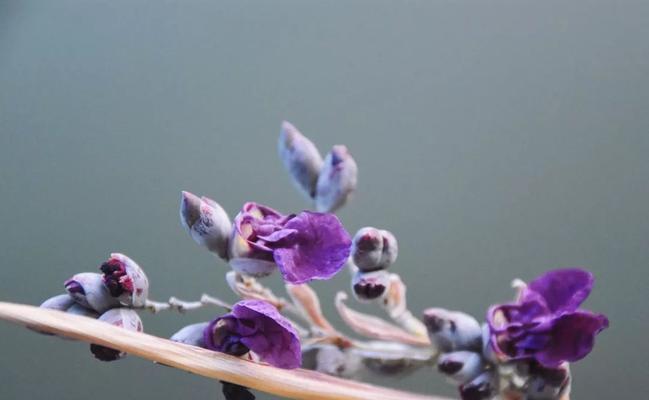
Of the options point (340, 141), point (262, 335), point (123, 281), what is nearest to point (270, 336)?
point (262, 335)

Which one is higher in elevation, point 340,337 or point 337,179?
point 337,179

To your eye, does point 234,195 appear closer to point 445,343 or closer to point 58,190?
point 58,190

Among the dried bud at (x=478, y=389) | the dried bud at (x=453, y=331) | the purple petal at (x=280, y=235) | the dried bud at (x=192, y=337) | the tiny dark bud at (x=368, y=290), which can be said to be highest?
the purple petal at (x=280, y=235)

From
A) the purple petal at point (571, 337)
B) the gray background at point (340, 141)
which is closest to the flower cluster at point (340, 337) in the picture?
the purple petal at point (571, 337)

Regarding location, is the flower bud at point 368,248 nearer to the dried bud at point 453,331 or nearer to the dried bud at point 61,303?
the dried bud at point 453,331

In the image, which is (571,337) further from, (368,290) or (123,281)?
(123,281)

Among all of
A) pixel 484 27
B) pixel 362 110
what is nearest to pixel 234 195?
pixel 362 110
